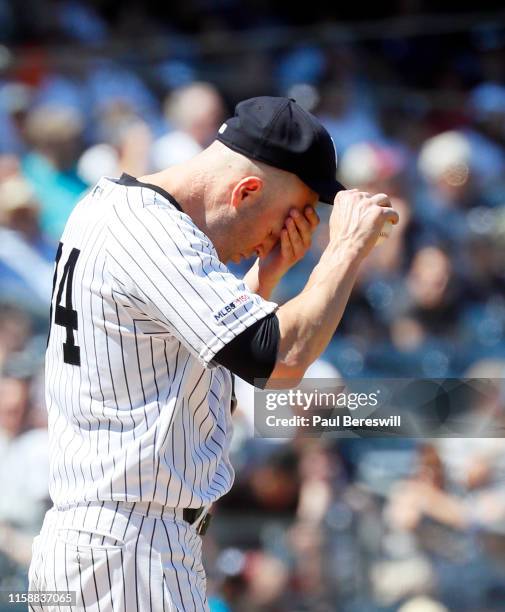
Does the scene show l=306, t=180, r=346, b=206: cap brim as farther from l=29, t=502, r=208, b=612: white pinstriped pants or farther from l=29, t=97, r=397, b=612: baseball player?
l=29, t=502, r=208, b=612: white pinstriped pants

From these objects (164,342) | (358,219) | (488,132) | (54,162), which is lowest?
(164,342)

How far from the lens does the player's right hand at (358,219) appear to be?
2.18 metres

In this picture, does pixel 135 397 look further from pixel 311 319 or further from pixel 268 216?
pixel 268 216

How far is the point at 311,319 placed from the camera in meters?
2.07

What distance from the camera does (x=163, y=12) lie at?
23.0ft

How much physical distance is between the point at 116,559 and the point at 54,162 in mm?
4092

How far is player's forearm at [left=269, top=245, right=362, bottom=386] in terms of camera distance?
2053 mm

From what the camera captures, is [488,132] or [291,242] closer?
[291,242]

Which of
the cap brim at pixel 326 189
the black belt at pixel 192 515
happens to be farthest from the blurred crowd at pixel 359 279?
the cap brim at pixel 326 189

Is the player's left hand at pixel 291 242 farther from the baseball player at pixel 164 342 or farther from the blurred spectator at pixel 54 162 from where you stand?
the blurred spectator at pixel 54 162

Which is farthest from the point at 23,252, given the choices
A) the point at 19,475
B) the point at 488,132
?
the point at 488,132

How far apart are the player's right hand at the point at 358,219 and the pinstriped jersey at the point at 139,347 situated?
0.75ft

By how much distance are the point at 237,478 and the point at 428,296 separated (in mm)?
1291

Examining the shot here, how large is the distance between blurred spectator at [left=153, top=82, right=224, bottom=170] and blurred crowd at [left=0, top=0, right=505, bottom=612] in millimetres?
10
